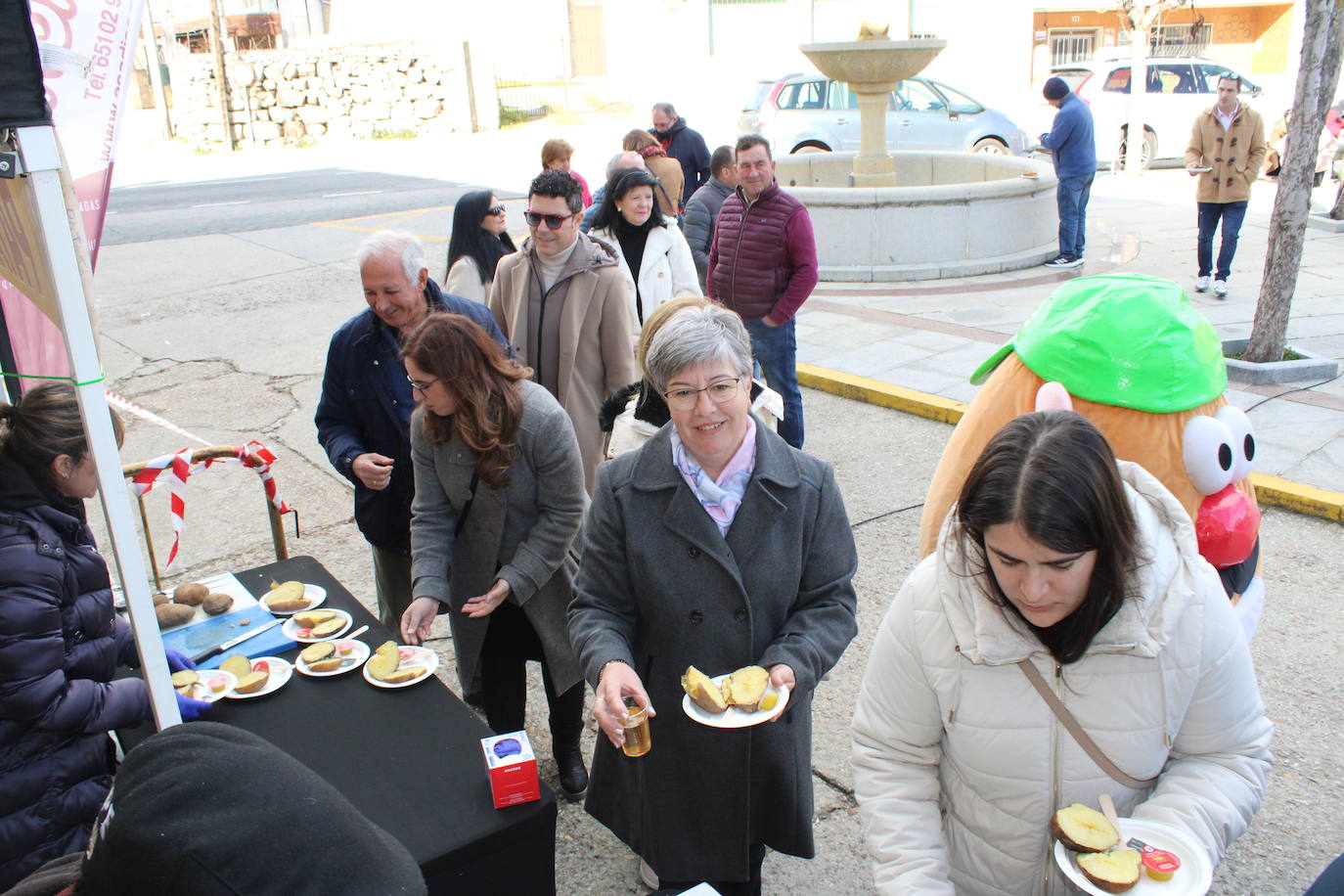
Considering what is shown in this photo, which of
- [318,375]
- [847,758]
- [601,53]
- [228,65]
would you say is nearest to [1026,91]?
[601,53]

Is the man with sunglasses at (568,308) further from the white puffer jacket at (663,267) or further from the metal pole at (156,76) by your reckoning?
the metal pole at (156,76)

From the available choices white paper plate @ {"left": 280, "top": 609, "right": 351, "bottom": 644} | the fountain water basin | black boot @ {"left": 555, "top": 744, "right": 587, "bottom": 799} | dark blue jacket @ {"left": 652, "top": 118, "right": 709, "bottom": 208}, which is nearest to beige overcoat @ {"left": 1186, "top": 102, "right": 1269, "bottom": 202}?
the fountain water basin

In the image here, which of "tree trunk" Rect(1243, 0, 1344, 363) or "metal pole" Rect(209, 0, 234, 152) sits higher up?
"metal pole" Rect(209, 0, 234, 152)

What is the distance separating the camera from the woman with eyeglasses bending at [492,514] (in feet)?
10.1

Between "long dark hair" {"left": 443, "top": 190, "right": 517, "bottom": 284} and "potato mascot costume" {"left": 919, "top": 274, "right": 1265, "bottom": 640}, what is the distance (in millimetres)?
3316

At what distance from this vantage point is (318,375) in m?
8.60

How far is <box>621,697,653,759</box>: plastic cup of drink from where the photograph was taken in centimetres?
227

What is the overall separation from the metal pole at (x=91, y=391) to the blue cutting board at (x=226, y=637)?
2.24ft

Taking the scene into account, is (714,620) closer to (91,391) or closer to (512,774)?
(512,774)

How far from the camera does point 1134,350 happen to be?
103 inches

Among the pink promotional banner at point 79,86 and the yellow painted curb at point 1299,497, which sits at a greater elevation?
the pink promotional banner at point 79,86

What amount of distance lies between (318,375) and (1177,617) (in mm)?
7934

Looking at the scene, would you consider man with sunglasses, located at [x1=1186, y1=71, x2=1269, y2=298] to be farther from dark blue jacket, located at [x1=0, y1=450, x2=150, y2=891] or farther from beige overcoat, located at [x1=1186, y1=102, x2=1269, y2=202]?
dark blue jacket, located at [x1=0, y1=450, x2=150, y2=891]

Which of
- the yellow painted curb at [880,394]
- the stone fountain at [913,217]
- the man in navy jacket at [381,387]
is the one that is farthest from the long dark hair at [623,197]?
the stone fountain at [913,217]
